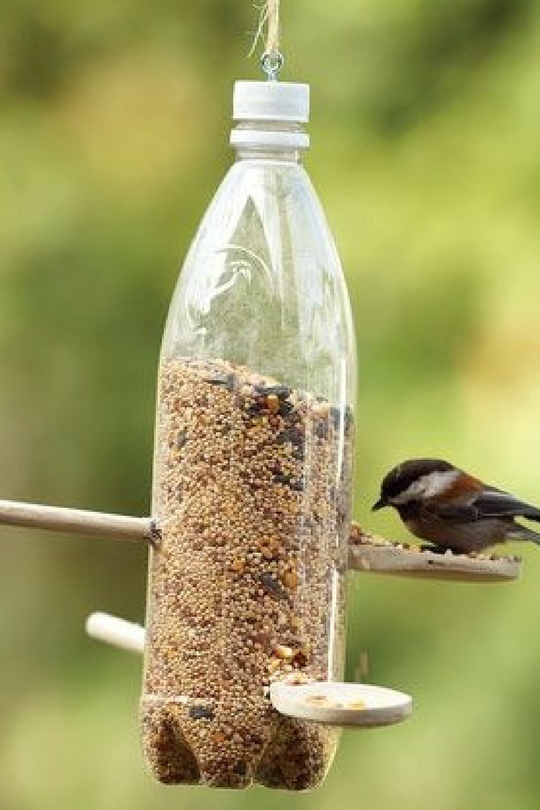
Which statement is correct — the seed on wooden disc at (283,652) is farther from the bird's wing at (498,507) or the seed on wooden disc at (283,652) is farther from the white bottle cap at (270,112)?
the white bottle cap at (270,112)

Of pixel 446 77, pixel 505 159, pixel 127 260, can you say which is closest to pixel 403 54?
pixel 446 77

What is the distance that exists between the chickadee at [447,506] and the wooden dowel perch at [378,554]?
7.1 inches

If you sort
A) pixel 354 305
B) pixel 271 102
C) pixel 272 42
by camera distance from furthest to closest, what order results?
pixel 354 305 < pixel 271 102 < pixel 272 42

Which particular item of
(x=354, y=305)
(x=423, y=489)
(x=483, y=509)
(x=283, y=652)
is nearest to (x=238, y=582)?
(x=283, y=652)

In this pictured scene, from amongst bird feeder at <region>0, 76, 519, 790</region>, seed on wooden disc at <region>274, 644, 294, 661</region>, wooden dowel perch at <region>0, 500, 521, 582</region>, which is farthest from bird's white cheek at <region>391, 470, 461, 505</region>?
seed on wooden disc at <region>274, 644, 294, 661</region>

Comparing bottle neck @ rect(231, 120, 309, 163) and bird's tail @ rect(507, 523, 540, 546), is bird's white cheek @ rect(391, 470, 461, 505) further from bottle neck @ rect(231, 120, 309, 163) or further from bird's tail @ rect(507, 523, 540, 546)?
bottle neck @ rect(231, 120, 309, 163)

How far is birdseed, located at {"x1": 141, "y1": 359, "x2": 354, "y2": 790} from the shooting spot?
399 cm

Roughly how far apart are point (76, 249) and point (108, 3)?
47.6 inches

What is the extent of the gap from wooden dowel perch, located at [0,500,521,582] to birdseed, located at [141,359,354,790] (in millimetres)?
79

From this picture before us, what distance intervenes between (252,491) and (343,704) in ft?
1.62

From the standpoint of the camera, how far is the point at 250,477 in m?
4.01

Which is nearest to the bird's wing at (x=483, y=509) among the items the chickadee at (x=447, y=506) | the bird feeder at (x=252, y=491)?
the chickadee at (x=447, y=506)

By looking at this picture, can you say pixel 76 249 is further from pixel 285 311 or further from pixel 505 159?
pixel 285 311

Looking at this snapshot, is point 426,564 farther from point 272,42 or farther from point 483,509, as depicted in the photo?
point 272,42
